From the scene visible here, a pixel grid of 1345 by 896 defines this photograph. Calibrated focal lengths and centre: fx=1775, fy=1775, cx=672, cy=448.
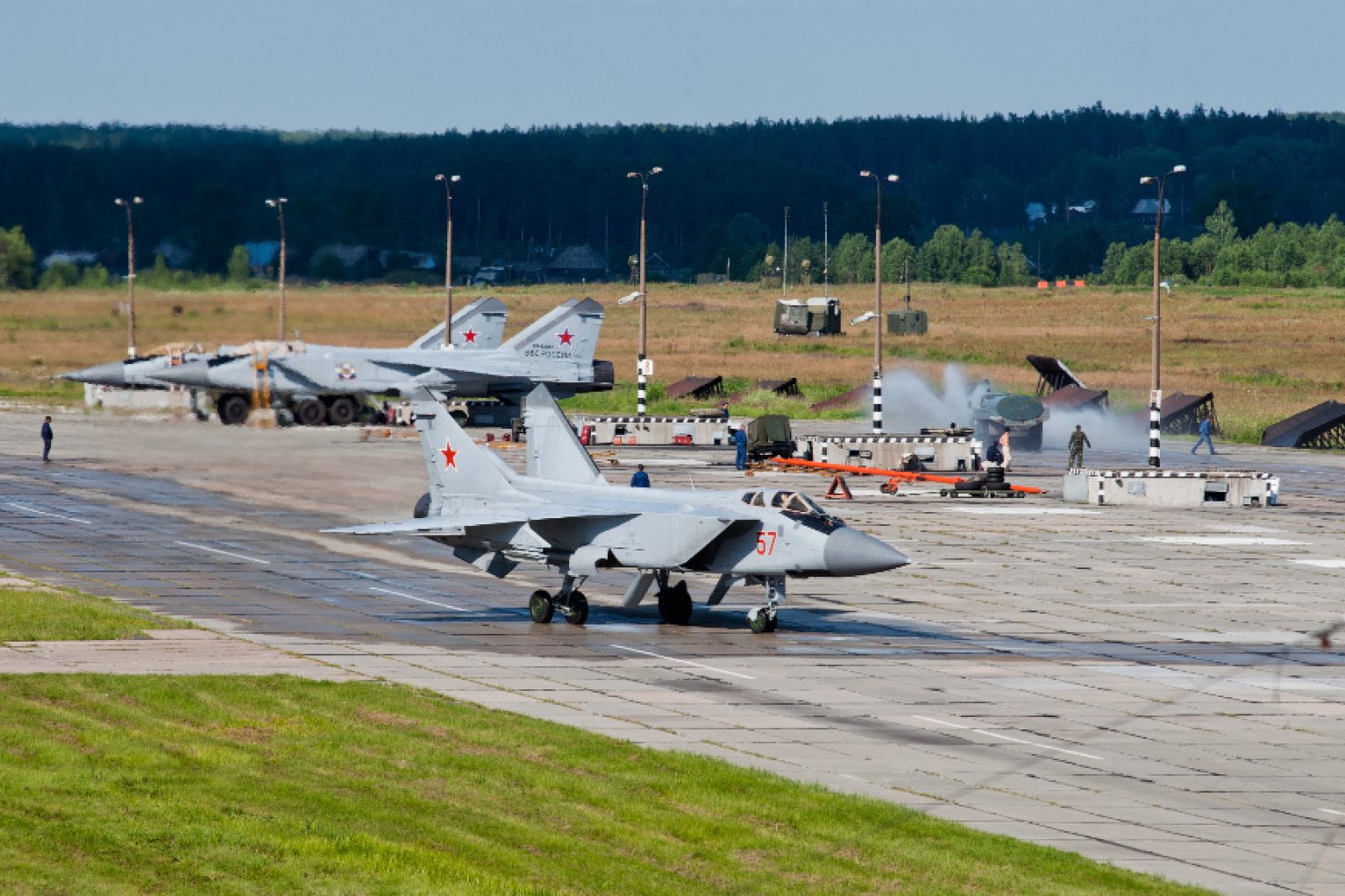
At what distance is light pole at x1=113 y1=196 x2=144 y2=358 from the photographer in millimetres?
56906

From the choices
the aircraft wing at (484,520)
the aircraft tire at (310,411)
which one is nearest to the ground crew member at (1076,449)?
the aircraft tire at (310,411)

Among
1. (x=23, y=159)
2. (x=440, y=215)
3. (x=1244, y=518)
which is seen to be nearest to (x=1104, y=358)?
(x=440, y=215)

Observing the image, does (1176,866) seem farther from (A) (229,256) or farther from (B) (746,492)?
(A) (229,256)

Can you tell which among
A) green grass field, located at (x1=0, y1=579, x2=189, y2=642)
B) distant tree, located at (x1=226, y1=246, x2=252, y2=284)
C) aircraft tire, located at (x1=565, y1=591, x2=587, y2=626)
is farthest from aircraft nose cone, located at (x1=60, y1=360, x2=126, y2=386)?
aircraft tire, located at (x1=565, y1=591, x2=587, y2=626)

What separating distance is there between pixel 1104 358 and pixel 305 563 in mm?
98025

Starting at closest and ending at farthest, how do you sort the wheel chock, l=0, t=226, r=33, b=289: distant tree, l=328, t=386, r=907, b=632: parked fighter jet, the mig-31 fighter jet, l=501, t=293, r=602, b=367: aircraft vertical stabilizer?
l=328, t=386, r=907, b=632: parked fighter jet → l=0, t=226, r=33, b=289: distant tree → the wheel chock → the mig-31 fighter jet → l=501, t=293, r=602, b=367: aircraft vertical stabilizer

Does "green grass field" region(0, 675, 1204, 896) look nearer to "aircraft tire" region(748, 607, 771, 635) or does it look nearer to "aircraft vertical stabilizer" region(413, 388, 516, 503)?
"aircraft tire" region(748, 607, 771, 635)

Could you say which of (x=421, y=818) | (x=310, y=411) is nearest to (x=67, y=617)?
(x=421, y=818)

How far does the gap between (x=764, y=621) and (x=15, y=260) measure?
34.2 meters

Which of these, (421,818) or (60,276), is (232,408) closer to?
(60,276)

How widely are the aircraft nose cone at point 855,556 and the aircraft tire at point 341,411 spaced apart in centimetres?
5704

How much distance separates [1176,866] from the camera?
17.1 meters

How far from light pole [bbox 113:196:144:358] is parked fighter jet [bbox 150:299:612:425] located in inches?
554

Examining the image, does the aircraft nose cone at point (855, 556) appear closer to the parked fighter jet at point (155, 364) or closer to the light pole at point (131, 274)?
the light pole at point (131, 274)
